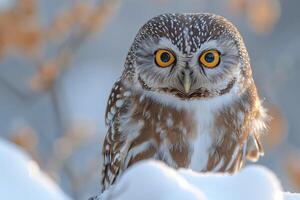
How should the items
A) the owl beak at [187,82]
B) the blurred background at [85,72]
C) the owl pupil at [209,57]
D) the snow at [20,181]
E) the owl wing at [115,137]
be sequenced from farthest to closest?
the blurred background at [85,72]
the owl wing at [115,137]
the owl pupil at [209,57]
the owl beak at [187,82]
the snow at [20,181]

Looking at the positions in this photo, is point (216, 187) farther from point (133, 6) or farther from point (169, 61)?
point (133, 6)

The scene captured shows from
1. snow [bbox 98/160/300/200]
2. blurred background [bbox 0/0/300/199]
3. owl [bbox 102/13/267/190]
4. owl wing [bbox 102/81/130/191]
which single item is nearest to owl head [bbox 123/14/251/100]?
owl [bbox 102/13/267/190]

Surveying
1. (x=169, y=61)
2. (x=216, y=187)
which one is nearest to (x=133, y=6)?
(x=169, y=61)

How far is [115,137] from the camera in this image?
3883mm

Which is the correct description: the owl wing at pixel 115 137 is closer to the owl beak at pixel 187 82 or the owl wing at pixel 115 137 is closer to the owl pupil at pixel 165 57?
the owl pupil at pixel 165 57

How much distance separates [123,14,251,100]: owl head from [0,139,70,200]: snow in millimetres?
2367

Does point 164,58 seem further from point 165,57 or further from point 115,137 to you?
point 115,137

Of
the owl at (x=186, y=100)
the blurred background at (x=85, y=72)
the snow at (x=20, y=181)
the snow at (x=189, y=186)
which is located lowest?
the blurred background at (x=85, y=72)

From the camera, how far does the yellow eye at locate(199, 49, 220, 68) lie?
367 centimetres

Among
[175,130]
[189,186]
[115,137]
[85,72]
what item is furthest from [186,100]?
[85,72]

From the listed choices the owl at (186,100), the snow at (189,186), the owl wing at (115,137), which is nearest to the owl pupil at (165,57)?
the owl at (186,100)

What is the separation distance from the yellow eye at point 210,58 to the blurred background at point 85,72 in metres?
1.26

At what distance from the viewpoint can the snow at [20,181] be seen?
3.91 feet

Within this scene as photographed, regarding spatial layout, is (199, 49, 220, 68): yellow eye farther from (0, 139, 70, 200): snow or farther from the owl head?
(0, 139, 70, 200): snow
